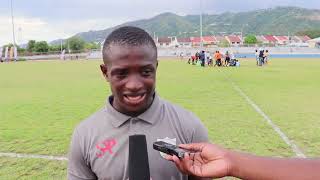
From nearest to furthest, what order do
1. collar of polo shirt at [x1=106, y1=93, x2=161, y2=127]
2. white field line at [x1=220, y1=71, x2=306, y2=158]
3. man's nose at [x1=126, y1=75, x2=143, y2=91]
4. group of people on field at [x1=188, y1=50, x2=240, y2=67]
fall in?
man's nose at [x1=126, y1=75, x2=143, y2=91]
collar of polo shirt at [x1=106, y1=93, x2=161, y2=127]
white field line at [x1=220, y1=71, x2=306, y2=158]
group of people on field at [x1=188, y1=50, x2=240, y2=67]

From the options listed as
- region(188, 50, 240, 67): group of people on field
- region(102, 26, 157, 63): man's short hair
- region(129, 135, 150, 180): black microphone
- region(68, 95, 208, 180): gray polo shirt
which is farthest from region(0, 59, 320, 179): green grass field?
region(188, 50, 240, 67): group of people on field

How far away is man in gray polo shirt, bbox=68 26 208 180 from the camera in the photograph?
7.27 feet

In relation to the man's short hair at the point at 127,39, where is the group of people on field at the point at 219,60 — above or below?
below

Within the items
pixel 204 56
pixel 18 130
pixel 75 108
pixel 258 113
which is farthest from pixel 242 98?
pixel 204 56

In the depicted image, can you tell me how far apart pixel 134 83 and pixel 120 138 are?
31 centimetres

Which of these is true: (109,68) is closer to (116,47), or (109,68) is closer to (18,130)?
(116,47)

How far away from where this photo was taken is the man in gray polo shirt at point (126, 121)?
2215 millimetres

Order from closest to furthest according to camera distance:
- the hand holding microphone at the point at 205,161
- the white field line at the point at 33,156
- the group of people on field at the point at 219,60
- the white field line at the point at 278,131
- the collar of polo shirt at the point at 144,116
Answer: the hand holding microphone at the point at 205,161
the collar of polo shirt at the point at 144,116
the white field line at the point at 33,156
the white field line at the point at 278,131
the group of people on field at the point at 219,60

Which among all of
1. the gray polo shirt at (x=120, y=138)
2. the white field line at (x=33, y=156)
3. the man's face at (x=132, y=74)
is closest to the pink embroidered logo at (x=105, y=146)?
the gray polo shirt at (x=120, y=138)

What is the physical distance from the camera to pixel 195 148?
172cm

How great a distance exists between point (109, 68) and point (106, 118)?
27cm

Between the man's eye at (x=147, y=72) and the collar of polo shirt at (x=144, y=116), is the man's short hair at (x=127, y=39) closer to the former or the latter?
the man's eye at (x=147, y=72)

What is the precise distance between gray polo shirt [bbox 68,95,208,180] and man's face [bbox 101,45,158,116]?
0.29ft

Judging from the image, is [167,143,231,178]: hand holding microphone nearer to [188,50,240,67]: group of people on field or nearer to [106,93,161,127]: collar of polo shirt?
[106,93,161,127]: collar of polo shirt
